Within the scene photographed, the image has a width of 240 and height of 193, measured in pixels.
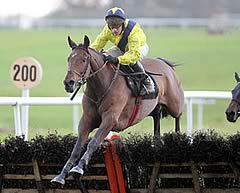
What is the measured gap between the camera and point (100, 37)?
761cm

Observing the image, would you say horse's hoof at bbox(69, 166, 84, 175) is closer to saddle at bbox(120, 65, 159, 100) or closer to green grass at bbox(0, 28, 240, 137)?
saddle at bbox(120, 65, 159, 100)

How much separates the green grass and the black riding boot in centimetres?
417

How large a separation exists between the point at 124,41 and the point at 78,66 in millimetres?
980

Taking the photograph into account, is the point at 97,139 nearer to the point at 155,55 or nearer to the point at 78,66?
the point at 78,66

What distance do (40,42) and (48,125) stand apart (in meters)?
19.9

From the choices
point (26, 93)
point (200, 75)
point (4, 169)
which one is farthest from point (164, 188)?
point (200, 75)

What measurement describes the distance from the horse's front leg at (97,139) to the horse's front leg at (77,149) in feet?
0.40

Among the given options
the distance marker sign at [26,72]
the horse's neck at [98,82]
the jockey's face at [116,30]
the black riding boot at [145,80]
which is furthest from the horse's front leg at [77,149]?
the distance marker sign at [26,72]

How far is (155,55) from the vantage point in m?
27.8

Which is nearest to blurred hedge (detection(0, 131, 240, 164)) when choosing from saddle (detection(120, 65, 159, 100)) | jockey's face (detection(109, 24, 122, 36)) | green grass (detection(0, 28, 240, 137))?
saddle (detection(120, 65, 159, 100))

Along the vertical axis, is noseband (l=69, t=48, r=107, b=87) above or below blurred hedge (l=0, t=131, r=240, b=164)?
above

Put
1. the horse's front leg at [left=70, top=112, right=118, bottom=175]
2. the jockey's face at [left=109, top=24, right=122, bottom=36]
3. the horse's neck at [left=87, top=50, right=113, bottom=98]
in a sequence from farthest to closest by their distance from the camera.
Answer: the jockey's face at [left=109, top=24, right=122, bottom=36] < the horse's neck at [left=87, top=50, right=113, bottom=98] < the horse's front leg at [left=70, top=112, right=118, bottom=175]

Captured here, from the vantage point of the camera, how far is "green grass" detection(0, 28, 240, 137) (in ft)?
53.9

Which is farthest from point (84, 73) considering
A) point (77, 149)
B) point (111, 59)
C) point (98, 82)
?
point (77, 149)
